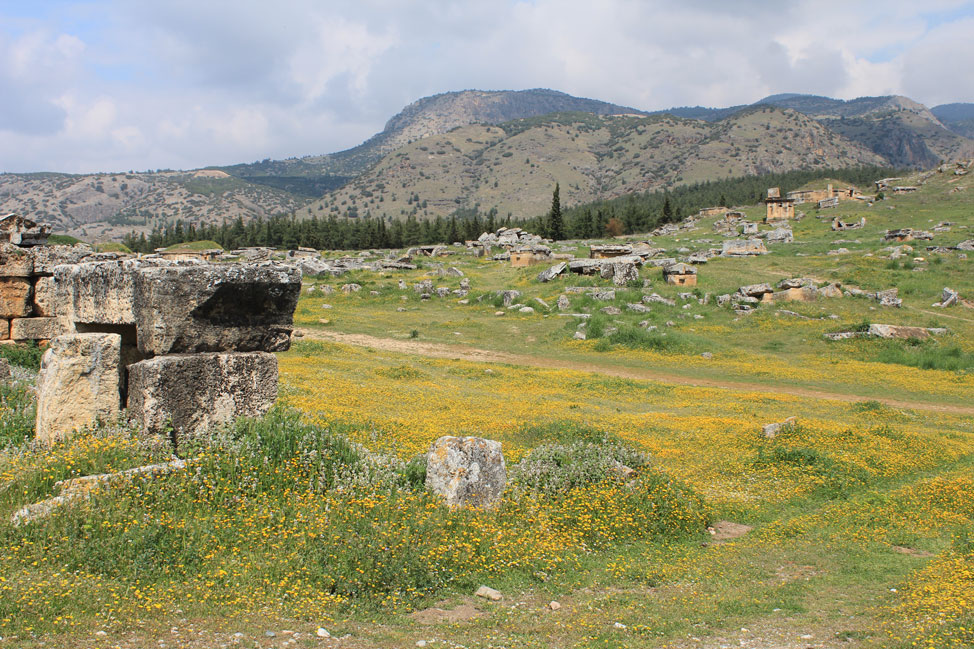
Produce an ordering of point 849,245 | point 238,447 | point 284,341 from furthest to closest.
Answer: point 849,245
point 284,341
point 238,447

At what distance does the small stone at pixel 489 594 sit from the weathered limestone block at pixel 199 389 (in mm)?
4242

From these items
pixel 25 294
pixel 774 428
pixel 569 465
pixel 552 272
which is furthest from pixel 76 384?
pixel 552 272

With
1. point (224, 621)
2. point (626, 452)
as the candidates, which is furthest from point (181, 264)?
point (626, 452)

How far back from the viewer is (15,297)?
51.2 ft

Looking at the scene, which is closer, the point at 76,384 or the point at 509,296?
the point at 76,384

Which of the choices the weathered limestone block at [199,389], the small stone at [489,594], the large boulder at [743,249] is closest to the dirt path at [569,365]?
the weathered limestone block at [199,389]

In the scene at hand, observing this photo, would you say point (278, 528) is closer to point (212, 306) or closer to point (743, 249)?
point (212, 306)

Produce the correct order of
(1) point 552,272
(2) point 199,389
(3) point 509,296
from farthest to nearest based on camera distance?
(1) point 552,272 < (3) point 509,296 < (2) point 199,389

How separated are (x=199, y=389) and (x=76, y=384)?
1.50m

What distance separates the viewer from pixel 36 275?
1580 cm

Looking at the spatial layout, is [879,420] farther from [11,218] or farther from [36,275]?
[11,218]

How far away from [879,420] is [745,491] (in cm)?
792

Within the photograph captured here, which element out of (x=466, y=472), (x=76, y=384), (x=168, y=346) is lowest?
(x=466, y=472)

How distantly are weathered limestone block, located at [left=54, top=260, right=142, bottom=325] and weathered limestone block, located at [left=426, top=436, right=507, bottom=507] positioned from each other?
4.62m
